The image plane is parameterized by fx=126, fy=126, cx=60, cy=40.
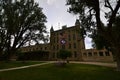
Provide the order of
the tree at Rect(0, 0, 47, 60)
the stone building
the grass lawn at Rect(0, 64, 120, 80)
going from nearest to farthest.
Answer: the grass lawn at Rect(0, 64, 120, 80) → the tree at Rect(0, 0, 47, 60) → the stone building

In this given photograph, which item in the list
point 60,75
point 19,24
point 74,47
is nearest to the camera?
point 60,75

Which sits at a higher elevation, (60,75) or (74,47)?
(74,47)

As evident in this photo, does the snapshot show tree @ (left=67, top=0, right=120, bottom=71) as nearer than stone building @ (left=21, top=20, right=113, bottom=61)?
Yes

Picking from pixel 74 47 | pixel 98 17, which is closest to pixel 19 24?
pixel 98 17

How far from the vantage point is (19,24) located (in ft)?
100

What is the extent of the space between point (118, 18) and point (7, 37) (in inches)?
955

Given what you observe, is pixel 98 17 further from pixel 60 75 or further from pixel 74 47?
pixel 74 47

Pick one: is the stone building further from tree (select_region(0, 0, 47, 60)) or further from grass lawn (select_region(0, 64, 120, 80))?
grass lawn (select_region(0, 64, 120, 80))

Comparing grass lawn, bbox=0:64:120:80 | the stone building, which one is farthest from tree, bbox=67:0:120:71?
the stone building

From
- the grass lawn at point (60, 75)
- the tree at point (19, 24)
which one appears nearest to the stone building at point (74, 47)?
the tree at point (19, 24)

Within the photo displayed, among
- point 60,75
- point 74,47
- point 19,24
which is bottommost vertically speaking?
point 60,75

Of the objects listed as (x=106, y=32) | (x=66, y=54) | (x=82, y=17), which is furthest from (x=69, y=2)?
(x=66, y=54)

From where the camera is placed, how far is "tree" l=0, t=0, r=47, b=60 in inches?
1178

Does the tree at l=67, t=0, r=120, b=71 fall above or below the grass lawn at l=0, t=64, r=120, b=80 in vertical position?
above
